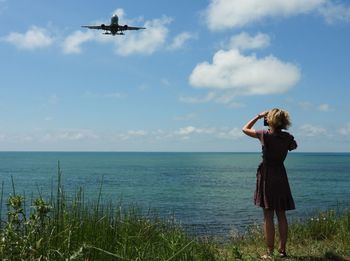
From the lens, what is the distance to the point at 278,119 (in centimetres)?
662

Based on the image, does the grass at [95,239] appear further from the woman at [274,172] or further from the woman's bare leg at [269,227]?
the woman at [274,172]

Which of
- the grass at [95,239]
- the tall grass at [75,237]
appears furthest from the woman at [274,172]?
the tall grass at [75,237]

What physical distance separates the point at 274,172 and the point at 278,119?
0.71 m

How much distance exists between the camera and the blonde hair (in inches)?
261

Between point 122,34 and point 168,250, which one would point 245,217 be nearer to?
point 122,34

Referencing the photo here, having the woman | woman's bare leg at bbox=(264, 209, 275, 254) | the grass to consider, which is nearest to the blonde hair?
the woman

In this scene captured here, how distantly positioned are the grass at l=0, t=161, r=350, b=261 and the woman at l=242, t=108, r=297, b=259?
23.9 inches

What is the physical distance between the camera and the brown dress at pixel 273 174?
666cm

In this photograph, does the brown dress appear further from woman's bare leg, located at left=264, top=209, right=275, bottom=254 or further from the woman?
woman's bare leg, located at left=264, top=209, right=275, bottom=254

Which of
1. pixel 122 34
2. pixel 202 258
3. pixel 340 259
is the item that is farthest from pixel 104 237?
pixel 122 34

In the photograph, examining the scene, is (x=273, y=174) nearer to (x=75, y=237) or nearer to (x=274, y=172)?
(x=274, y=172)

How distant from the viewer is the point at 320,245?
25.1 feet

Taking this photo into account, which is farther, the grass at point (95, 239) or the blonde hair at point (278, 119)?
the blonde hair at point (278, 119)

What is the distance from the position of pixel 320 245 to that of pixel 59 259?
15.2ft
